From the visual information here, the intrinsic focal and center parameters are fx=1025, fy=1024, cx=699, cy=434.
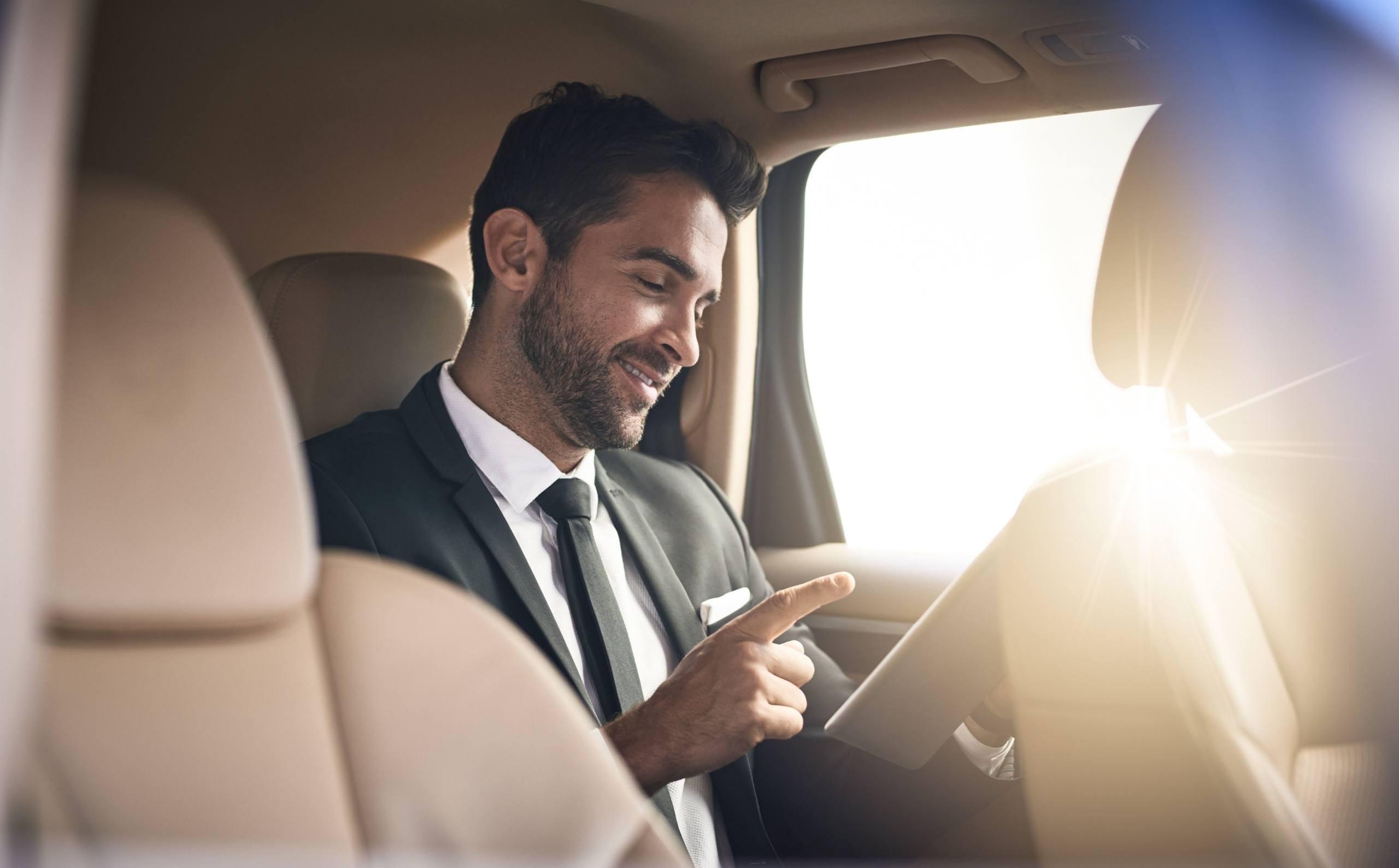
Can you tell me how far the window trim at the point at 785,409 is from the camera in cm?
231

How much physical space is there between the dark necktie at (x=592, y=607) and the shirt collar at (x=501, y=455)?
3cm

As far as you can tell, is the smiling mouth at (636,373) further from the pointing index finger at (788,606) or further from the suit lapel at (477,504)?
the pointing index finger at (788,606)

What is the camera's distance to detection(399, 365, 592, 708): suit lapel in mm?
1235

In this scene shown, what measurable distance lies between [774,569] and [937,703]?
0.87 metres

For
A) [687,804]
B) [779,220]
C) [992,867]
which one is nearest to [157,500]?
[687,804]

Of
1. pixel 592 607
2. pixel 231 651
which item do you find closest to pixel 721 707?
pixel 592 607

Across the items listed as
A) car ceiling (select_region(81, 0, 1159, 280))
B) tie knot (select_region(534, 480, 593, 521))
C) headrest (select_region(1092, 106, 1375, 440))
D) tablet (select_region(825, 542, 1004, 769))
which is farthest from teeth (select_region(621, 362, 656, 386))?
headrest (select_region(1092, 106, 1375, 440))

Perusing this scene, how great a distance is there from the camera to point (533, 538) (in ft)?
4.70

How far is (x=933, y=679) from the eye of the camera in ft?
4.56

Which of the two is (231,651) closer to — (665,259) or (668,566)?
(668,566)

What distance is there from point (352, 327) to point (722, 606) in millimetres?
701

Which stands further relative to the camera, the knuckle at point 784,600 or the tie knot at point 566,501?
the tie knot at point 566,501

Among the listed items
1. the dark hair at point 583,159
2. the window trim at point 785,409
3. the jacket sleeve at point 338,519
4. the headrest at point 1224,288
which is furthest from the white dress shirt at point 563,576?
the window trim at point 785,409

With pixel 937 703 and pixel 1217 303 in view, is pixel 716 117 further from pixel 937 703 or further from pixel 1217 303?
pixel 937 703
